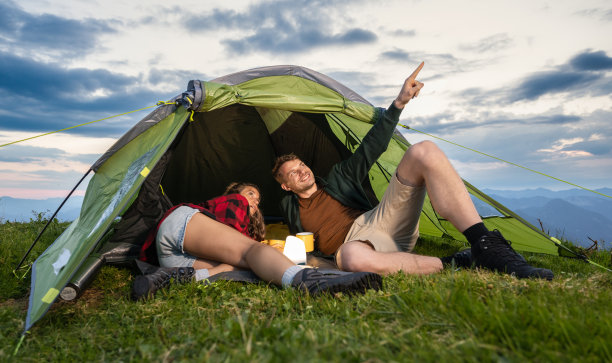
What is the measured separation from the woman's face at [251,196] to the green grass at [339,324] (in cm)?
103

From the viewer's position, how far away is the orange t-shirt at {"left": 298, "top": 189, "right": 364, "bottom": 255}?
3.76 m

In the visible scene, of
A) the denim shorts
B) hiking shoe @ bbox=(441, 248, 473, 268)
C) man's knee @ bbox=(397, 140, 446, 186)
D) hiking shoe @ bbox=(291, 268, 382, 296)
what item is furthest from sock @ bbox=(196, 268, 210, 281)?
hiking shoe @ bbox=(441, 248, 473, 268)

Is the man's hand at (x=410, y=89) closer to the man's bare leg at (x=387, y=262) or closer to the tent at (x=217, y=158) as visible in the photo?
the tent at (x=217, y=158)

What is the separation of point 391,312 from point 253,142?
377 cm

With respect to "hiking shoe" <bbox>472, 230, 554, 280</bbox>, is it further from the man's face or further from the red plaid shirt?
the red plaid shirt

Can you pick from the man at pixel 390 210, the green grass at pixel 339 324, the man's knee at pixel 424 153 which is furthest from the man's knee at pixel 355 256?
the man's knee at pixel 424 153

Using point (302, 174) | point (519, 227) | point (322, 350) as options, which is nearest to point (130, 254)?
point (302, 174)

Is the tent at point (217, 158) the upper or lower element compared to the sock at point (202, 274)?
upper

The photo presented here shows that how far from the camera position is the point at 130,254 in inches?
147

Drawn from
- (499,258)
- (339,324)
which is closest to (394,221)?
(499,258)

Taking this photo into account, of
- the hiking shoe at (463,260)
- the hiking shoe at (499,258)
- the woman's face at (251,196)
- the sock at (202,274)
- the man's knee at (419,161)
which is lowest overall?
the hiking shoe at (463,260)

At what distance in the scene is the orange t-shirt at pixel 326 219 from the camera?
376cm

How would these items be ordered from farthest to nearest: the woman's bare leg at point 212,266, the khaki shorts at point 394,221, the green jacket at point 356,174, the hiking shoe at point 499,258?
1. the green jacket at point 356,174
2. the khaki shorts at point 394,221
3. the woman's bare leg at point 212,266
4. the hiking shoe at point 499,258

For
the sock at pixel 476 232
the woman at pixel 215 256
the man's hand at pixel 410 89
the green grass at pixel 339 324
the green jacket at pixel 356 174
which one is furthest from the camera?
the green jacket at pixel 356 174
